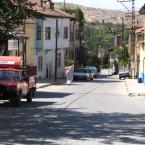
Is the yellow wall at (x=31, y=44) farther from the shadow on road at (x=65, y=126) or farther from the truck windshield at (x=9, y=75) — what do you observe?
the shadow on road at (x=65, y=126)

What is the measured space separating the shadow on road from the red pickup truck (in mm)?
1907

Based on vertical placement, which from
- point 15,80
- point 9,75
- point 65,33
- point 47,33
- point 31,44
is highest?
point 65,33

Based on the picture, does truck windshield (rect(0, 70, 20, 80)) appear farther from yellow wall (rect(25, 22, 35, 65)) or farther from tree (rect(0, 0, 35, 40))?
yellow wall (rect(25, 22, 35, 65))

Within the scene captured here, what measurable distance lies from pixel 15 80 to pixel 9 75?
722 millimetres

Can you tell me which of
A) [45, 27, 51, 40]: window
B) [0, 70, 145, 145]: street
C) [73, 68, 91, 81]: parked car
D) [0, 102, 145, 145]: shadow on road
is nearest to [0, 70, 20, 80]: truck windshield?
[0, 70, 145, 145]: street

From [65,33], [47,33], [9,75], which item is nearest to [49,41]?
[47,33]

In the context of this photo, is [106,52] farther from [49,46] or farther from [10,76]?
[10,76]

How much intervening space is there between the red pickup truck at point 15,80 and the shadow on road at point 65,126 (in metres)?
1.91

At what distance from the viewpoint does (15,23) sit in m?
21.1

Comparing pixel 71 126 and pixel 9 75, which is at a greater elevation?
pixel 9 75

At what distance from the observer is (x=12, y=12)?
20719 mm

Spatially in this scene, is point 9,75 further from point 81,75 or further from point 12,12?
point 81,75

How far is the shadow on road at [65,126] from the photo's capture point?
15141 millimetres

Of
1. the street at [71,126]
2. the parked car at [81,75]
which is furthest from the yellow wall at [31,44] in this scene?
the street at [71,126]
